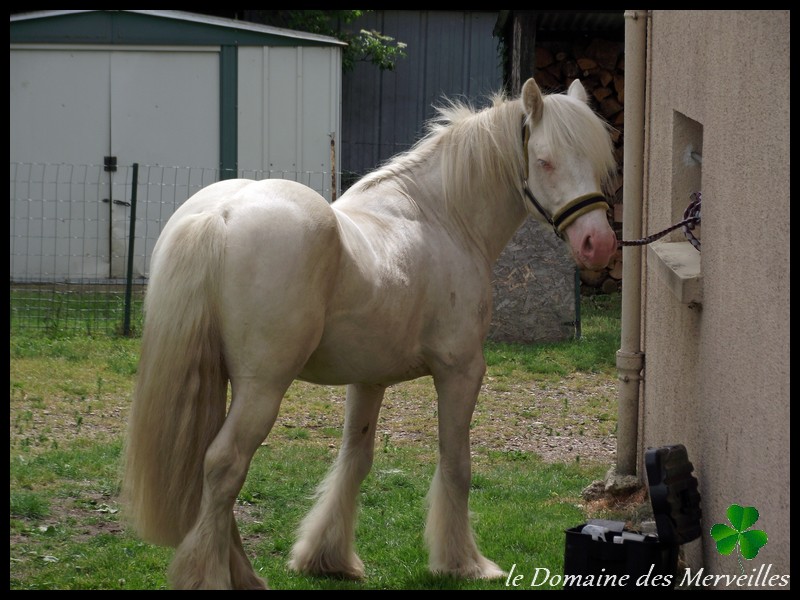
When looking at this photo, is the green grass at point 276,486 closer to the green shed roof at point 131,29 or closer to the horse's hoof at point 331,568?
the horse's hoof at point 331,568

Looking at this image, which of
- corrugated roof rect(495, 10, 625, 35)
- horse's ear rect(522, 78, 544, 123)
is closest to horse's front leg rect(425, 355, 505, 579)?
horse's ear rect(522, 78, 544, 123)

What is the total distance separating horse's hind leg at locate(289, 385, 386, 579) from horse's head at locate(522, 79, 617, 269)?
1.01 m

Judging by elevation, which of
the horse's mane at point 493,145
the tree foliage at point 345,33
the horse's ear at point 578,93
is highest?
the tree foliage at point 345,33

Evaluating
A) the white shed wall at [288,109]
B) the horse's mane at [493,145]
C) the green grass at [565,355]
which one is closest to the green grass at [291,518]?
the horse's mane at [493,145]

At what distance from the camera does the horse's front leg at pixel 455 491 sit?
387 centimetres

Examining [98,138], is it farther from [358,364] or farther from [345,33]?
[358,364]

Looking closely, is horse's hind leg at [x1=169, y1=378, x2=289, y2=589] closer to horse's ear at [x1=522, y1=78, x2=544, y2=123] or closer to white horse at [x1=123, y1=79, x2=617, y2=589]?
white horse at [x1=123, y1=79, x2=617, y2=589]

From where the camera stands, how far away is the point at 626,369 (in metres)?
5.33

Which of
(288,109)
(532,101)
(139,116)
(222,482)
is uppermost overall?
(288,109)

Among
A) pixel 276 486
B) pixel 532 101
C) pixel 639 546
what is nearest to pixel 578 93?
pixel 532 101

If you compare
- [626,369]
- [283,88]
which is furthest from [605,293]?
[626,369]

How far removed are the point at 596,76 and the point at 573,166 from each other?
8.66 meters

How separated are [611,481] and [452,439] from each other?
5.38 feet

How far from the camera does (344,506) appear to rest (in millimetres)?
4117
